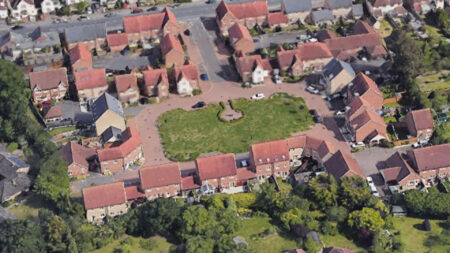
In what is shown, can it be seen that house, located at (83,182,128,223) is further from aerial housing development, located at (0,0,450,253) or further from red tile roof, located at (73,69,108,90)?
red tile roof, located at (73,69,108,90)

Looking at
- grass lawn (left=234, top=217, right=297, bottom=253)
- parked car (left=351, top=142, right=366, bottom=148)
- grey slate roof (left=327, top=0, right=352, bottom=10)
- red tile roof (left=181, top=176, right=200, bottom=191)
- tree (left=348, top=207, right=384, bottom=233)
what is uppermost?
grey slate roof (left=327, top=0, right=352, bottom=10)

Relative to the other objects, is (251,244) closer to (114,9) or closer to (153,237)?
(153,237)

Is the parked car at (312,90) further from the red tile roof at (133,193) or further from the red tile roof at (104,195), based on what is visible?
the red tile roof at (104,195)

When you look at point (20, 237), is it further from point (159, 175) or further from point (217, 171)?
point (217, 171)

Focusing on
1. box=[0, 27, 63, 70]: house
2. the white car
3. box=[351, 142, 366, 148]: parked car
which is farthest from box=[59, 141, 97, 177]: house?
box=[351, 142, 366, 148]: parked car

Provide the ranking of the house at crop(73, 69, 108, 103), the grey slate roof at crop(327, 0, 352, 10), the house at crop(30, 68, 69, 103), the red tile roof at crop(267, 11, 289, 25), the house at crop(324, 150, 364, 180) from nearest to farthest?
1. the house at crop(324, 150, 364, 180)
2. the house at crop(73, 69, 108, 103)
3. the house at crop(30, 68, 69, 103)
4. the red tile roof at crop(267, 11, 289, 25)
5. the grey slate roof at crop(327, 0, 352, 10)

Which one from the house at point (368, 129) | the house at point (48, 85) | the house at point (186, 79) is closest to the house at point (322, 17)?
the house at point (186, 79)

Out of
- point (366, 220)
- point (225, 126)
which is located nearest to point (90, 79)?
point (225, 126)
